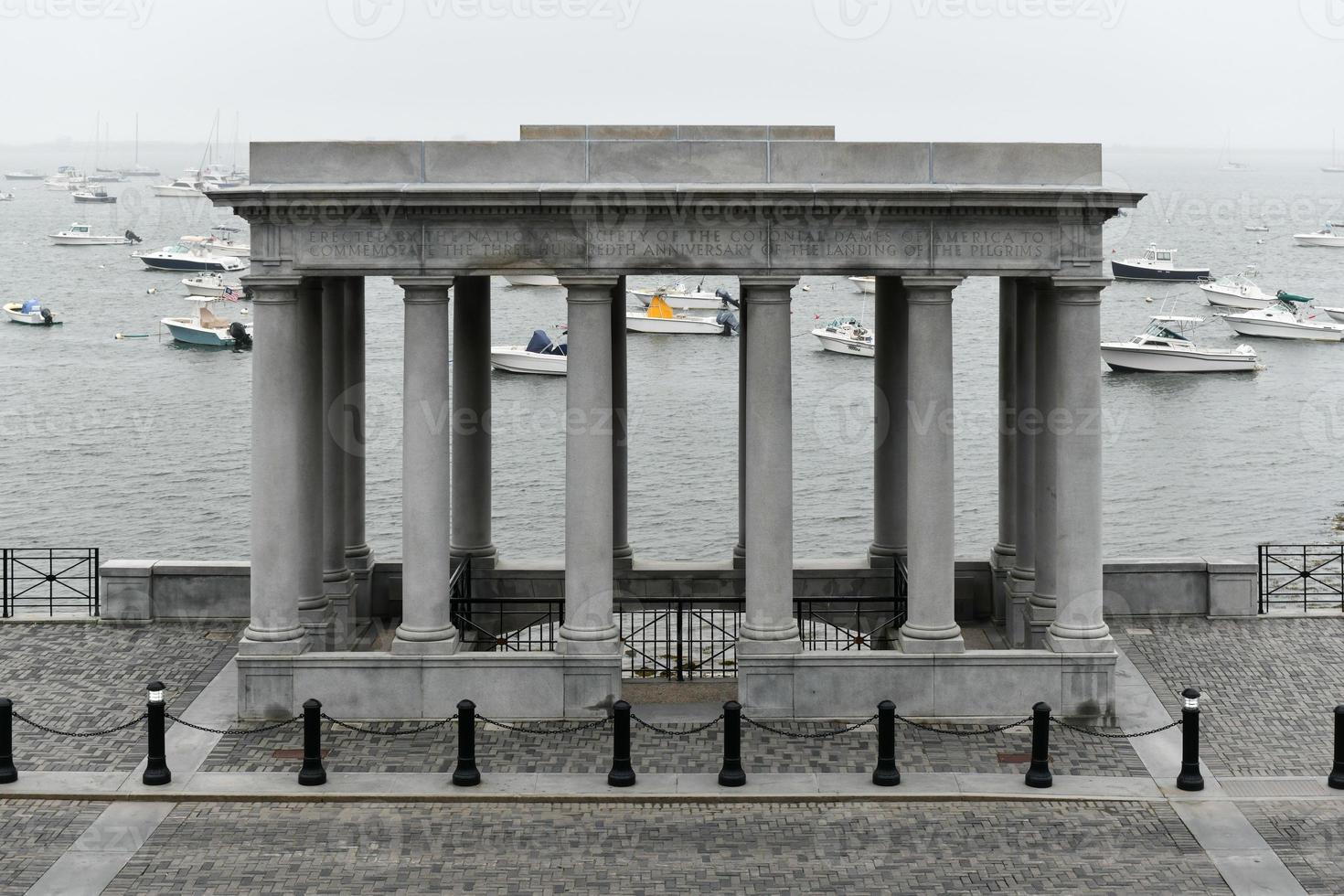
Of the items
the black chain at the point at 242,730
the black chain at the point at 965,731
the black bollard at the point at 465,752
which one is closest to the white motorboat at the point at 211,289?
the black chain at the point at 242,730

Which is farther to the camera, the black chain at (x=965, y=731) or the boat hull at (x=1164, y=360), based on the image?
the boat hull at (x=1164, y=360)

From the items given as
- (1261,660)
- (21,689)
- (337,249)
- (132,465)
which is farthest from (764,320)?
(132,465)

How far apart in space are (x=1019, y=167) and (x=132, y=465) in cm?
6223

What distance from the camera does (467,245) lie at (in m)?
25.7

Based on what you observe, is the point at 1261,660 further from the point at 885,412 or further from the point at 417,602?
the point at 417,602

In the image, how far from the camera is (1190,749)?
929 inches

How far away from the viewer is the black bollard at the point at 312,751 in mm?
23797

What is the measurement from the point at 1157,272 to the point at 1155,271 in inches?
14.7

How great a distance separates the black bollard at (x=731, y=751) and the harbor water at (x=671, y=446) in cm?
3572

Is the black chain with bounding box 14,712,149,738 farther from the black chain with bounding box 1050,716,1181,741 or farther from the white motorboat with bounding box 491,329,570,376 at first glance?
the white motorboat with bounding box 491,329,570,376

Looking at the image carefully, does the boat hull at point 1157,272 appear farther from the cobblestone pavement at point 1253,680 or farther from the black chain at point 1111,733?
the black chain at point 1111,733

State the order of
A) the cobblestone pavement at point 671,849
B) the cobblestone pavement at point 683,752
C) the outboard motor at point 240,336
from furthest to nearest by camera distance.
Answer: the outboard motor at point 240,336 → the cobblestone pavement at point 683,752 → the cobblestone pavement at point 671,849

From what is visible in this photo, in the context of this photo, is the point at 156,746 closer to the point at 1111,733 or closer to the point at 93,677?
the point at 93,677

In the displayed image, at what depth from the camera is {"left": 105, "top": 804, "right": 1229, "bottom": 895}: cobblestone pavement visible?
2052 cm
